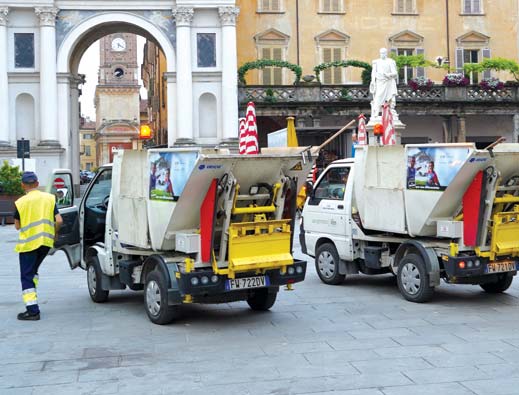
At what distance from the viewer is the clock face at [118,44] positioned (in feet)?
333

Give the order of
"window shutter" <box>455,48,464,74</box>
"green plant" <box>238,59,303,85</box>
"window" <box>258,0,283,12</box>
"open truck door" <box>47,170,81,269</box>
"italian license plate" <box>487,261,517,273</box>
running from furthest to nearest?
"window shutter" <box>455,48,464,74</box>, "window" <box>258,0,283,12</box>, "green plant" <box>238,59,303,85</box>, "open truck door" <box>47,170,81,269</box>, "italian license plate" <box>487,261,517,273</box>

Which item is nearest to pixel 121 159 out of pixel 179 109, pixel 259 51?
pixel 179 109

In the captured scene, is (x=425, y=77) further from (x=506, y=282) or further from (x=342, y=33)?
(x=506, y=282)

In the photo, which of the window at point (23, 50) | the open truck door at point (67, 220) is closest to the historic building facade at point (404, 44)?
the window at point (23, 50)

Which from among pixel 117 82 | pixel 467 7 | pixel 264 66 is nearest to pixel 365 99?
pixel 264 66

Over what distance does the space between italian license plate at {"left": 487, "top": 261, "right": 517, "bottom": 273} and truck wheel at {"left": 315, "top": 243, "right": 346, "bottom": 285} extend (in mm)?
2799

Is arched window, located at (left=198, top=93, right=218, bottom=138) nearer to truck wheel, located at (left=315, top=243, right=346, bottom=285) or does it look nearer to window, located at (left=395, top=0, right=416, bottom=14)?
window, located at (left=395, top=0, right=416, bottom=14)

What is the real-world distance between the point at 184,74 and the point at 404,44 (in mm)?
12750

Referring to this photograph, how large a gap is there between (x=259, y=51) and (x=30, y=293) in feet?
101

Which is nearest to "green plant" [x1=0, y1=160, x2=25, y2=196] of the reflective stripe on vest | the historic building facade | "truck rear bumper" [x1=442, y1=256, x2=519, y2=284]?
the historic building facade

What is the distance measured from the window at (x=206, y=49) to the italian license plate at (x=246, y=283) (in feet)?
Answer: 89.3

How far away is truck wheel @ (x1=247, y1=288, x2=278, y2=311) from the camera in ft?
32.0

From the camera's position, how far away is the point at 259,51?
38.8 meters

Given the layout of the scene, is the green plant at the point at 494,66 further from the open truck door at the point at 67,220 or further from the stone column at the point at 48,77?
the open truck door at the point at 67,220
